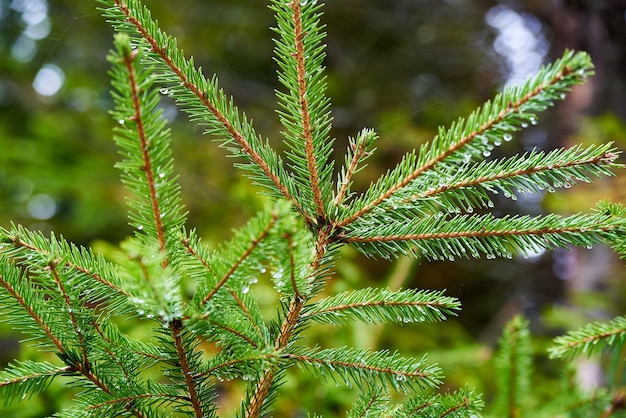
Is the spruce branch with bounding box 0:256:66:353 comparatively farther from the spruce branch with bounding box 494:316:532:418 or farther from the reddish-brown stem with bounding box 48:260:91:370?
the spruce branch with bounding box 494:316:532:418

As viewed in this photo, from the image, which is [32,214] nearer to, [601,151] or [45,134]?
[45,134]

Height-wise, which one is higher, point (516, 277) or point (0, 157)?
point (0, 157)

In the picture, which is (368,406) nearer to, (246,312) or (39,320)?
(246,312)

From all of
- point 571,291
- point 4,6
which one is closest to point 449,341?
point 571,291

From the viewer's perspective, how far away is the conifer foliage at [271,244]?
2.11 feet

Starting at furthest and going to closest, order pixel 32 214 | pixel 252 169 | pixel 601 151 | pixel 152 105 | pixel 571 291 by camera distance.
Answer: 1. pixel 32 214
2. pixel 571 291
3. pixel 252 169
4. pixel 601 151
5. pixel 152 105

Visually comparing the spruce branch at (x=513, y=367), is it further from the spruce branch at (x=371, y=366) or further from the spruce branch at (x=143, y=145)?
the spruce branch at (x=143, y=145)

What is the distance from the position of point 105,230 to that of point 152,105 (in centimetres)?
405

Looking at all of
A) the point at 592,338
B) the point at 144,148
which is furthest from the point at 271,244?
the point at 592,338

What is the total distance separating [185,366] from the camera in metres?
0.75

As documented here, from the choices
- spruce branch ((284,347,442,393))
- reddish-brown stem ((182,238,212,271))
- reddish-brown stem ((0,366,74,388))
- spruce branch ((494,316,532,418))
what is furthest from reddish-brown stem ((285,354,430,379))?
spruce branch ((494,316,532,418))

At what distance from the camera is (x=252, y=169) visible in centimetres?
83

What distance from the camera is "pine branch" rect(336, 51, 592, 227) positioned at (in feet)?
2.06

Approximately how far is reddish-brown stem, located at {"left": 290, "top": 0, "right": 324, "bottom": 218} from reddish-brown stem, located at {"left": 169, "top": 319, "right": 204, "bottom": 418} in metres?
0.31
